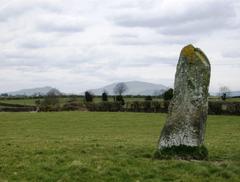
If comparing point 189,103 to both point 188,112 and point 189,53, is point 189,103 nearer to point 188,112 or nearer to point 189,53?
point 188,112

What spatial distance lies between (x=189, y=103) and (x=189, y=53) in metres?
1.64

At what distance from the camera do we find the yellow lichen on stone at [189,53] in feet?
45.8

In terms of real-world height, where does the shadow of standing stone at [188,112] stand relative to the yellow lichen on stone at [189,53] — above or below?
below

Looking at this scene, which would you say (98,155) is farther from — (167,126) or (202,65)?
(202,65)

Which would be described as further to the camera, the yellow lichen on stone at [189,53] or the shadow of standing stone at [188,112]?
the yellow lichen on stone at [189,53]

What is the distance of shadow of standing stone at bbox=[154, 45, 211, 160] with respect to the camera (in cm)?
1338

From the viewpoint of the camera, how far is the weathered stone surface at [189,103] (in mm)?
13375

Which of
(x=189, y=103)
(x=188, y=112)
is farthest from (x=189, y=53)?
(x=188, y=112)

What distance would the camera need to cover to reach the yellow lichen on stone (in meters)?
13.9

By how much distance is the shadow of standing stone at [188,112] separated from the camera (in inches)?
527

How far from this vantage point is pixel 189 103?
13.5 metres

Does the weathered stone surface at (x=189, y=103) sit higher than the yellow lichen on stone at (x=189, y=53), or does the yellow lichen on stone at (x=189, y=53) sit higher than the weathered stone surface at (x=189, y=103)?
the yellow lichen on stone at (x=189, y=53)

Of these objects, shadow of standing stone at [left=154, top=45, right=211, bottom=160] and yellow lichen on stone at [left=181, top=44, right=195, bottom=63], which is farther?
yellow lichen on stone at [left=181, top=44, right=195, bottom=63]

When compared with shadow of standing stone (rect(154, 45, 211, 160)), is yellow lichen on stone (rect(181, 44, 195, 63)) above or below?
above
